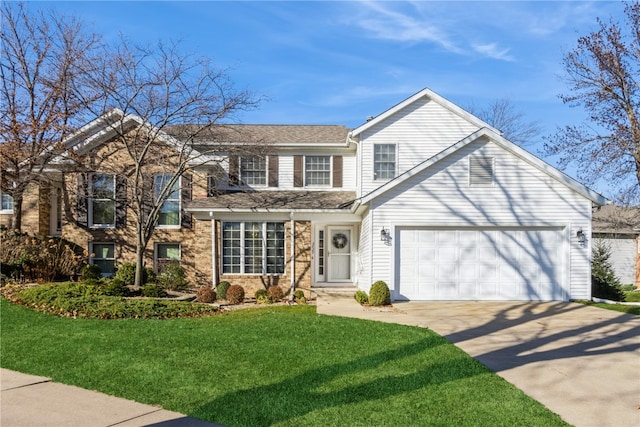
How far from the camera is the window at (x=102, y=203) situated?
65.1ft

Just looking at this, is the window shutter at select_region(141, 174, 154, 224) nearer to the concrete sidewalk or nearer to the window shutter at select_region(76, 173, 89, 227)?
the window shutter at select_region(76, 173, 89, 227)

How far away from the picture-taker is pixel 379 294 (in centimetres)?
1502

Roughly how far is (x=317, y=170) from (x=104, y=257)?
28.9 feet

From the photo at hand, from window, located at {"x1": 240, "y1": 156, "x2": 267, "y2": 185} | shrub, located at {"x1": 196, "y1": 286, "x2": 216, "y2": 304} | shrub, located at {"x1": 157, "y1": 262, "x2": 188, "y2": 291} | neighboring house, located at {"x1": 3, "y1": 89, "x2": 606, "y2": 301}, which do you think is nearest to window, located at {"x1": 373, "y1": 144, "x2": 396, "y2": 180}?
neighboring house, located at {"x1": 3, "y1": 89, "x2": 606, "y2": 301}

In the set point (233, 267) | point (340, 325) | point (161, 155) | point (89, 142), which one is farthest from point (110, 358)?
point (89, 142)

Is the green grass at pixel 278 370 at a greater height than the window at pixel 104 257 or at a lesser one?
lesser

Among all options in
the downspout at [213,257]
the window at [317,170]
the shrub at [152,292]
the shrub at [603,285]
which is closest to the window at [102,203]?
the downspout at [213,257]

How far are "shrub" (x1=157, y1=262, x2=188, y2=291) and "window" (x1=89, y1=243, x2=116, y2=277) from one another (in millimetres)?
2426

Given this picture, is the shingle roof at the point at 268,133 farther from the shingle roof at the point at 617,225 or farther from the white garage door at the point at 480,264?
the shingle roof at the point at 617,225

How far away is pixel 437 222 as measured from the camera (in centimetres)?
1605

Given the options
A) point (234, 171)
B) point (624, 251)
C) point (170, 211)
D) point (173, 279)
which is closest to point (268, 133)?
point (234, 171)

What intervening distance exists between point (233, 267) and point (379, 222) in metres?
5.78

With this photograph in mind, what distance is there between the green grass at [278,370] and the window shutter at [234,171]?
934 centimetres

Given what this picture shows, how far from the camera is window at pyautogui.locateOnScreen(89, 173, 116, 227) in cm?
1984
